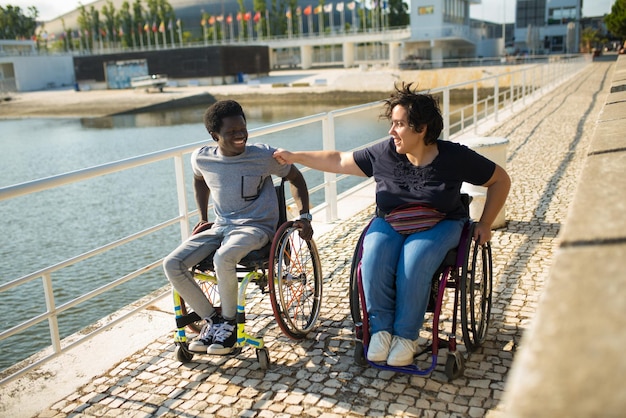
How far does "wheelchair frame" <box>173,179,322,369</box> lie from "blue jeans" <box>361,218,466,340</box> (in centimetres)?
47

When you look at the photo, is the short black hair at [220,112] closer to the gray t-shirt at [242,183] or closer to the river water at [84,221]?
the gray t-shirt at [242,183]

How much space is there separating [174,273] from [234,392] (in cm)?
66

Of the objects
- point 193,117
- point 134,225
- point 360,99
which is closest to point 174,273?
point 134,225

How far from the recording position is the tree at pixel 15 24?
10600cm

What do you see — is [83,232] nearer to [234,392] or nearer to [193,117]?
[234,392]

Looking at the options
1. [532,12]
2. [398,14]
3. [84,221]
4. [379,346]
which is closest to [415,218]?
[379,346]

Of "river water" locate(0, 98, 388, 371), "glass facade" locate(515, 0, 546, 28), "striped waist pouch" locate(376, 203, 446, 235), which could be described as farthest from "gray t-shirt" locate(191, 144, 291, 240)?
"glass facade" locate(515, 0, 546, 28)

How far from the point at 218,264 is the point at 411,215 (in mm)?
983

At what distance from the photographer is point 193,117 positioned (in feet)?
139

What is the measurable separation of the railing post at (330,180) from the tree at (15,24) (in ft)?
379

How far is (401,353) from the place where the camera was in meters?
2.88

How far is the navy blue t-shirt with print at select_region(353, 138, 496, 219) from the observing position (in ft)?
10.2

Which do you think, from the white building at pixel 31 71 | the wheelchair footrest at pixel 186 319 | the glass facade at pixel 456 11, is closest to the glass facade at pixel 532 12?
the glass facade at pixel 456 11

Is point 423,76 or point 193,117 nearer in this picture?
point 193,117
